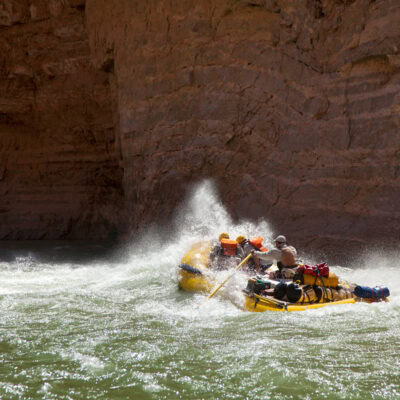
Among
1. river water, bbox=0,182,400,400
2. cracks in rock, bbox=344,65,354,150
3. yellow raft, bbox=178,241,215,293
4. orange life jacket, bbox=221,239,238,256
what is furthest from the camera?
cracks in rock, bbox=344,65,354,150

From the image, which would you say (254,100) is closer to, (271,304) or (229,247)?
(229,247)

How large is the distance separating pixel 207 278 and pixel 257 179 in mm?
3778

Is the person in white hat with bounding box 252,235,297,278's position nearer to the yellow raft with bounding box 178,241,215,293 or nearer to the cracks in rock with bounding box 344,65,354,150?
the yellow raft with bounding box 178,241,215,293

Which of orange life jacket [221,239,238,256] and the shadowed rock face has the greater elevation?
the shadowed rock face

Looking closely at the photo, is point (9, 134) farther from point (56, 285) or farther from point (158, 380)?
point (158, 380)

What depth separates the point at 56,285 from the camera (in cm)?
851

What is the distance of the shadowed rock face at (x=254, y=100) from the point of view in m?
9.18

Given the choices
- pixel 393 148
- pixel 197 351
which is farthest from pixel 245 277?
pixel 393 148

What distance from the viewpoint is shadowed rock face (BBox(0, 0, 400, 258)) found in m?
9.18

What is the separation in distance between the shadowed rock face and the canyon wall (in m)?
0.10

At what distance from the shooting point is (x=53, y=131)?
693 inches

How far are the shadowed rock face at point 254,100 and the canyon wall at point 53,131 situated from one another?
0.33 feet

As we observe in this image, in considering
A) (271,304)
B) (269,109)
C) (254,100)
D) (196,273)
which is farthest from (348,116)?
(271,304)

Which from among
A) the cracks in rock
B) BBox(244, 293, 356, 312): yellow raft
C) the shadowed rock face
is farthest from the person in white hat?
the cracks in rock
